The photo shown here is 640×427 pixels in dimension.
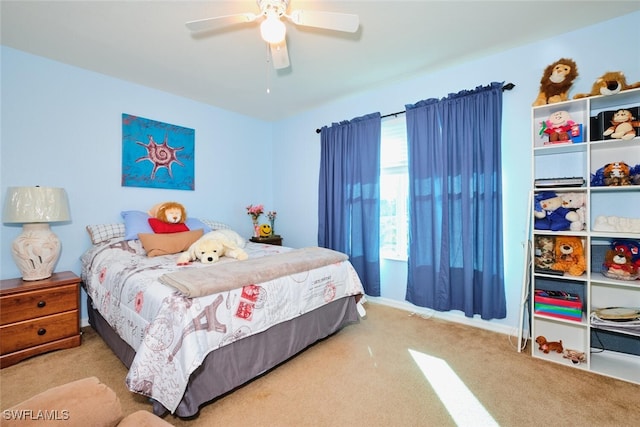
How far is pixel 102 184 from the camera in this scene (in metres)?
2.77

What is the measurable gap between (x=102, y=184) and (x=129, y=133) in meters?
0.58

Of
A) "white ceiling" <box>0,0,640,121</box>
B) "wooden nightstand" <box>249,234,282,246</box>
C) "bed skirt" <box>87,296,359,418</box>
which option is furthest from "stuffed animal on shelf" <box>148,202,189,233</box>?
"white ceiling" <box>0,0,640,121</box>

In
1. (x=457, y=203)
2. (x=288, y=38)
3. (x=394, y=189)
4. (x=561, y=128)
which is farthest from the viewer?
(x=394, y=189)

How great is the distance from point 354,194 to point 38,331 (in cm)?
298

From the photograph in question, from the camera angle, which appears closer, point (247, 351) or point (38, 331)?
point (247, 351)

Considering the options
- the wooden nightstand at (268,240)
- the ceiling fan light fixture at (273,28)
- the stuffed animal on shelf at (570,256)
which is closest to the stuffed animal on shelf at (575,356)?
the stuffed animal on shelf at (570,256)

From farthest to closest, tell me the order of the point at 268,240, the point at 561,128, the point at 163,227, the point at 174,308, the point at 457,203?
the point at 268,240 < the point at 163,227 < the point at 457,203 < the point at 561,128 < the point at 174,308

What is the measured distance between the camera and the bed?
1387 millimetres

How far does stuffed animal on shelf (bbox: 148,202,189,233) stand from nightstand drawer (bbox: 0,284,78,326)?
77 centimetres

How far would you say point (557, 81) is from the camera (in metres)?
2.04

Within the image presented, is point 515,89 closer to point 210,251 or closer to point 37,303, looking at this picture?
point 210,251

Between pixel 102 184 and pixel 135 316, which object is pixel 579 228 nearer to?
pixel 135 316

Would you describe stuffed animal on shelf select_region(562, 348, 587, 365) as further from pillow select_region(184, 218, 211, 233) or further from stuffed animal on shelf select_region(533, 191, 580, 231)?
pillow select_region(184, 218, 211, 233)

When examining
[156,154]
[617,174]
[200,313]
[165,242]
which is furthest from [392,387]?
[156,154]
